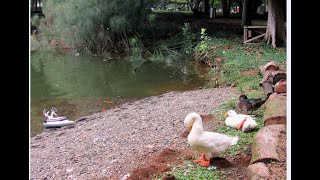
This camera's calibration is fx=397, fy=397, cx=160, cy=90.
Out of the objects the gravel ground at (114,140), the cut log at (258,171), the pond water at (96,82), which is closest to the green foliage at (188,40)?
the pond water at (96,82)

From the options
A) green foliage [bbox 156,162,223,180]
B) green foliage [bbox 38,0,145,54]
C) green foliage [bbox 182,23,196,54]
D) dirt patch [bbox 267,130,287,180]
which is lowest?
green foliage [bbox 156,162,223,180]

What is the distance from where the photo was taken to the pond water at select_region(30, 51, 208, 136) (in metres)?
8.65

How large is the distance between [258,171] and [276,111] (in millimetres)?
1451

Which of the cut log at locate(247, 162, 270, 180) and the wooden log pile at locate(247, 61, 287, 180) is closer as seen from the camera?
the cut log at locate(247, 162, 270, 180)

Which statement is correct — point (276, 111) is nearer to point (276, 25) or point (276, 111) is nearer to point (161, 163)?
point (161, 163)

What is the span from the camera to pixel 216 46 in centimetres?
1302

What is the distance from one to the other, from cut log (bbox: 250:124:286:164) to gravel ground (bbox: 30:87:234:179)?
3.30 feet

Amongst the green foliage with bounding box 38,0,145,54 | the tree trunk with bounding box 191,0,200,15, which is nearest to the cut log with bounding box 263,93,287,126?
the green foliage with bounding box 38,0,145,54

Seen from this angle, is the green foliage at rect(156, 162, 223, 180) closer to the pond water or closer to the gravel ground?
the gravel ground

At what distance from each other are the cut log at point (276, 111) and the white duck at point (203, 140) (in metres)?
0.73

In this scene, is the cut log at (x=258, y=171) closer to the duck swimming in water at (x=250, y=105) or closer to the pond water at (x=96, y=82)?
the duck swimming in water at (x=250, y=105)

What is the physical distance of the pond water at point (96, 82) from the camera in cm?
865
